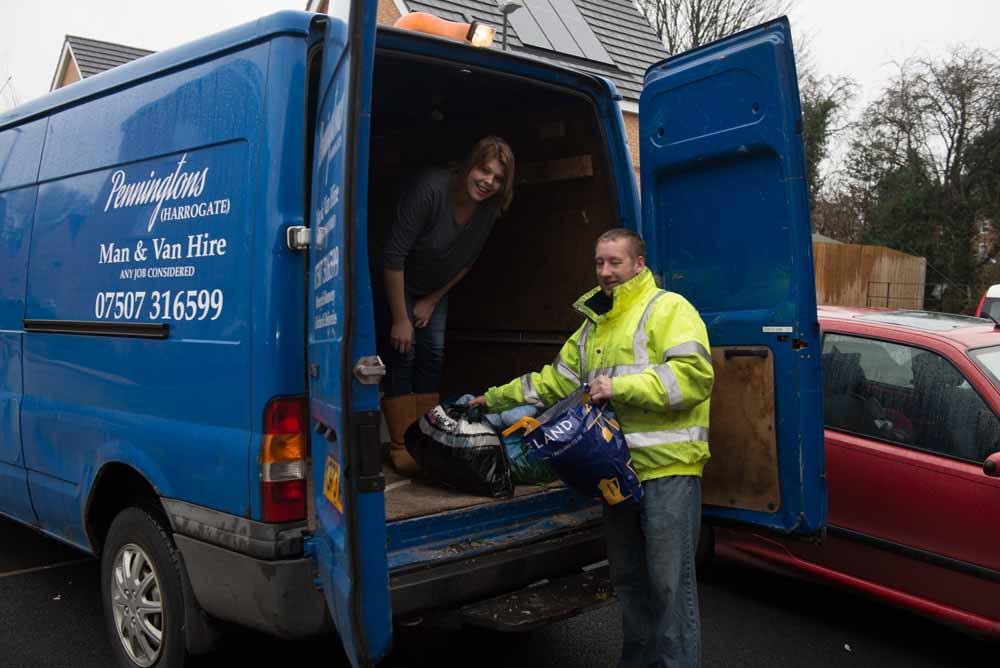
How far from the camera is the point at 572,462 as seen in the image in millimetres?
2988

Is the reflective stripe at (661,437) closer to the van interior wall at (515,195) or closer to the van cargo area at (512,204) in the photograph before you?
the van cargo area at (512,204)

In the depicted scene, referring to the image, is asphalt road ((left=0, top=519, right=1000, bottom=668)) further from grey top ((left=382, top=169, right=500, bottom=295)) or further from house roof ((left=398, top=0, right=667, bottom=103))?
house roof ((left=398, top=0, right=667, bottom=103))

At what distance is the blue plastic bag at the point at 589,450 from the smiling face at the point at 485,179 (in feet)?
4.48

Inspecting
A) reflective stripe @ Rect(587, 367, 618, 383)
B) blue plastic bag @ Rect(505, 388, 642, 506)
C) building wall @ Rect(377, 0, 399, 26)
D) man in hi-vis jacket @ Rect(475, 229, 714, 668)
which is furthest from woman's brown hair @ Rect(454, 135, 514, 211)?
building wall @ Rect(377, 0, 399, 26)

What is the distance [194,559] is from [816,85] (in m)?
26.7

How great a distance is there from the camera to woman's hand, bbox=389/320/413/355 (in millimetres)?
4188

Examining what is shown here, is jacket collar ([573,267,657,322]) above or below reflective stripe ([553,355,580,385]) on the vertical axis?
above

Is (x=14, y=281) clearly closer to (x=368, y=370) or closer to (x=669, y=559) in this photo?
(x=368, y=370)

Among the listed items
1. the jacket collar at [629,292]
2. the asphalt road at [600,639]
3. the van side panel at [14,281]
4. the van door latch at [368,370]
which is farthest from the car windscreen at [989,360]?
the van side panel at [14,281]

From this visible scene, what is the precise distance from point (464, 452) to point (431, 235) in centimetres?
115

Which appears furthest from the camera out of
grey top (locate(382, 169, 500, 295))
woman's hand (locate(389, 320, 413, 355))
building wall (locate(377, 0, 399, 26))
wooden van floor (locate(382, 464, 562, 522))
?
building wall (locate(377, 0, 399, 26))

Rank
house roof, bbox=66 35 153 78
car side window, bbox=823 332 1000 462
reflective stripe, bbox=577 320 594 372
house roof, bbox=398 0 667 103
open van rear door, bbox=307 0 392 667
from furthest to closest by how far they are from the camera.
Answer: house roof, bbox=66 35 153 78 < house roof, bbox=398 0 667 103 < car side window, bbox=823 332 1000 462 < reflective stripe, bbox=577 320 594 372 < open van rear door, bbox=307 0 392 667

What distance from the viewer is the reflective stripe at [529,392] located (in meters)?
3.56

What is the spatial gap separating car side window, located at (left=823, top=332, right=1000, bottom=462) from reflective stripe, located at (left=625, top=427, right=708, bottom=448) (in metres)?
1.45
